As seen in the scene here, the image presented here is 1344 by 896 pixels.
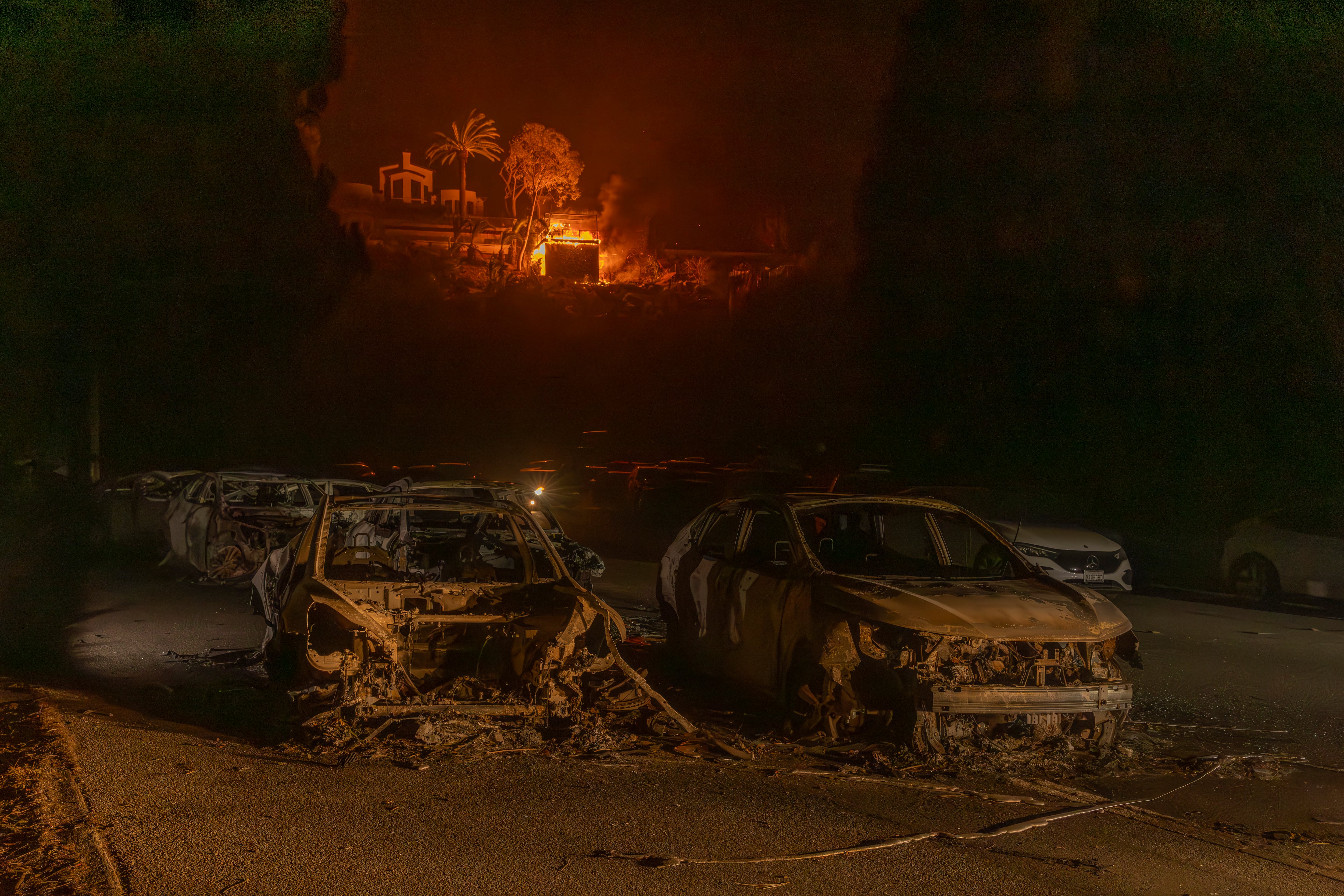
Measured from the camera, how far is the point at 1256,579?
567 inches

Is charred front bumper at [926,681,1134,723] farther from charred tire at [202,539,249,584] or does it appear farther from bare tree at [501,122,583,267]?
bare tree at [501,122,583,267]

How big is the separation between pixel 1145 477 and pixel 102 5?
30.8m

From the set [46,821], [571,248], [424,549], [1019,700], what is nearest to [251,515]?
[424,549]

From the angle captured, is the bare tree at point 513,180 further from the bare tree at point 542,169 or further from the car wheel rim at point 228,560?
the car wheel rim at point 228,560

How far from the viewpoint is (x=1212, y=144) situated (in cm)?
2877

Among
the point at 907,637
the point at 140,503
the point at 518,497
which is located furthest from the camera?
the point at 140,503

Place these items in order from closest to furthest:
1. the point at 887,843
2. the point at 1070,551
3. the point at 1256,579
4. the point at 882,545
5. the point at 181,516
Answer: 1. the point at 887,843
2. the point at 882,545
3. the point at 1070,551
4. the point at 1256,579
5. the point at 181,516

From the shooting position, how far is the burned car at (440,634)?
688cm

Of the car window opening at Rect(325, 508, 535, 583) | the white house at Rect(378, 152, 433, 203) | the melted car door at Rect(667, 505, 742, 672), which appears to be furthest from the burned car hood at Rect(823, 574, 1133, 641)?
the white house at Rect(378, 152, 433, 203)

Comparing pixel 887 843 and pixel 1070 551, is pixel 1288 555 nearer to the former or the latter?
pixel 1070 551

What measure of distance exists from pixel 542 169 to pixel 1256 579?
2446 inches

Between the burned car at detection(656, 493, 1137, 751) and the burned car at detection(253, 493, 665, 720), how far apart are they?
86 cm

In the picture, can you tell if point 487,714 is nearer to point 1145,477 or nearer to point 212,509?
point 212,509

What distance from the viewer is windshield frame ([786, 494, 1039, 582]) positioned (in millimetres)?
7480
